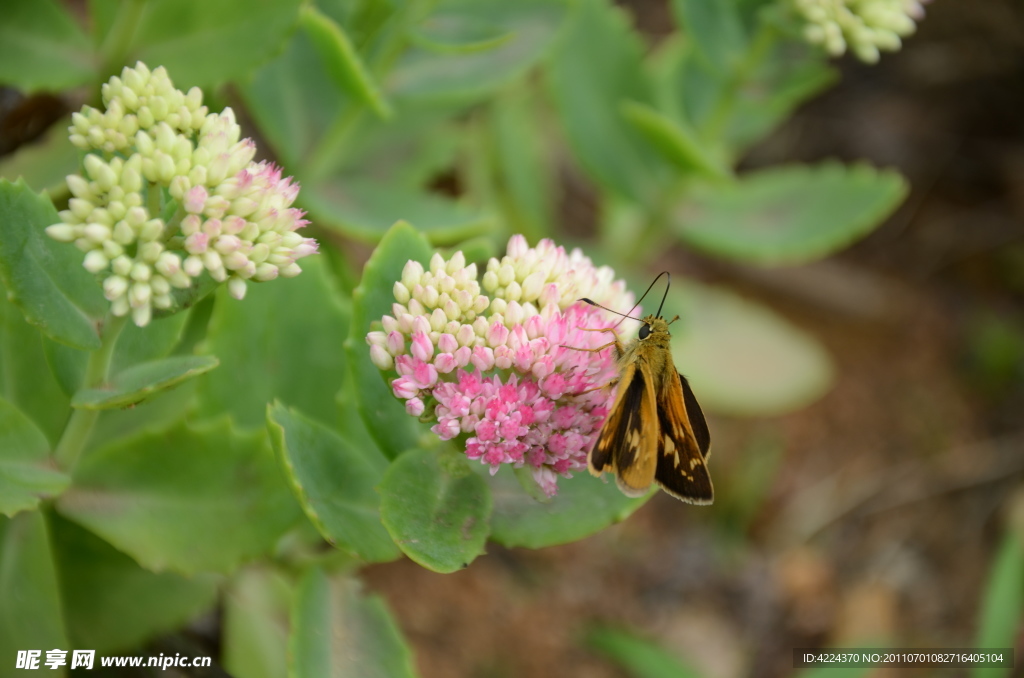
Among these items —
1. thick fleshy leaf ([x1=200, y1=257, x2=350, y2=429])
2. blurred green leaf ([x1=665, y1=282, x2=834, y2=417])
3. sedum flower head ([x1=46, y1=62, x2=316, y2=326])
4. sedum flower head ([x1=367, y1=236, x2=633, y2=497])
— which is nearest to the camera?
sedum flower head ([x1=46, y1=62, x2=316, y2=326])

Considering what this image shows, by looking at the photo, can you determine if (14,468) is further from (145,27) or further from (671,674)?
(671,674)

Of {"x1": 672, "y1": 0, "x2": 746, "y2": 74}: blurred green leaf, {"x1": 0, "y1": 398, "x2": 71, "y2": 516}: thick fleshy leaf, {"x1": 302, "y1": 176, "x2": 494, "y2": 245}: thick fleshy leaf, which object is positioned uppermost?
{"x1": 672, "y1": 0, "x2": 746, "y2": 74}: blurred green leaf

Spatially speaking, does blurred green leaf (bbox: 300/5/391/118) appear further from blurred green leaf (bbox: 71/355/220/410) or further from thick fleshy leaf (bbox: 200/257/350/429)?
blurred green leaf (bbox: 71/355/220/410)

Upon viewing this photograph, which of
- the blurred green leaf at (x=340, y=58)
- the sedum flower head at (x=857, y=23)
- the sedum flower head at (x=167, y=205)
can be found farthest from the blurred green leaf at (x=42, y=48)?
the sedum flower head at (x=857, y=23)

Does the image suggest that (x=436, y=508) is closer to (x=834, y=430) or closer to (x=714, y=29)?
(x=714, y=29)

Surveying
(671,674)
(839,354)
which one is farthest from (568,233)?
(671,674)

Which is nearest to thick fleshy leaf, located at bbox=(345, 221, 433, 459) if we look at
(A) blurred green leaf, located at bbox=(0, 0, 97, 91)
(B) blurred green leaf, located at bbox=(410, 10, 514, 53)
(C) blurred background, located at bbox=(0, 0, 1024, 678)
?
(C) blurred background, located at bbox=(0, 0, 1024, 678)

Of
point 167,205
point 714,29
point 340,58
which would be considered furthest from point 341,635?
point 714,29
